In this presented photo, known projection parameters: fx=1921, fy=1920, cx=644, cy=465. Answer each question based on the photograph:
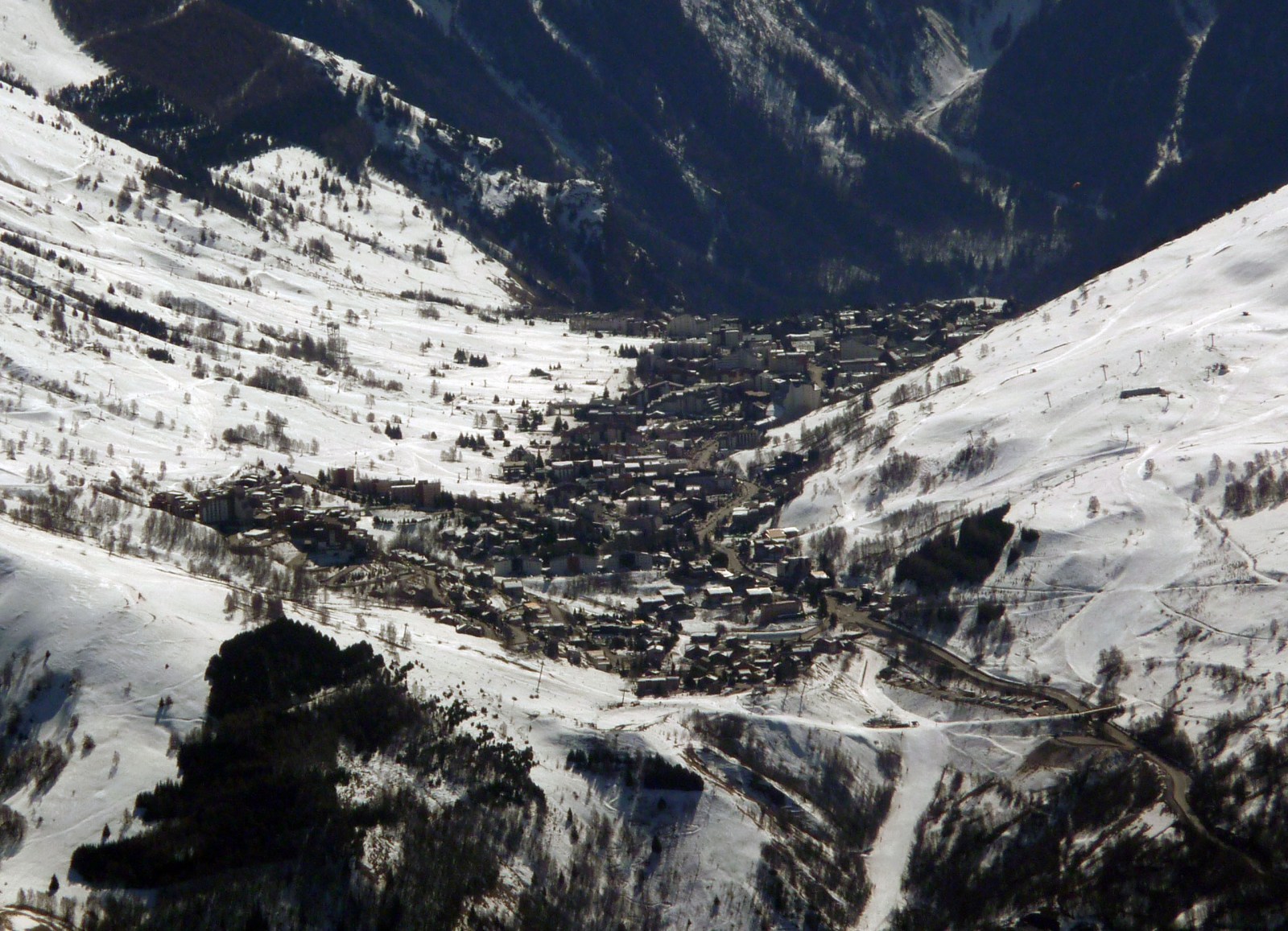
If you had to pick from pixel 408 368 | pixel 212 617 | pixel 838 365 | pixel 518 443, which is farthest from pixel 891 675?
pixel 408 368

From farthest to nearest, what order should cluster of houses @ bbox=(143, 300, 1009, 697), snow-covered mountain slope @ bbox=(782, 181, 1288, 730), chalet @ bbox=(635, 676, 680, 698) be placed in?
cluster of houses @ bbox=(143, 300, 1009, 697)
snow-covered mountain slope @ bbox=(782, 181, 1288, 730)
chalet @ bbox=(635, 676, 680, 698)

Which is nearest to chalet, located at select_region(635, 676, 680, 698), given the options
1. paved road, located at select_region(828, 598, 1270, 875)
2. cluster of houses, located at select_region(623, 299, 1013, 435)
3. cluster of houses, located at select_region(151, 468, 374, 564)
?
paved road, located at select_region(828, 598, 1270, 875)

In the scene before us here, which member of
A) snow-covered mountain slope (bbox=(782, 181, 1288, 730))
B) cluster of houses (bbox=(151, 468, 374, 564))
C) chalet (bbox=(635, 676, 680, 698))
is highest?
snow-covered mountain slope (bbox=(782, 181, 1288, 730))

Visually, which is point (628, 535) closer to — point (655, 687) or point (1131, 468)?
point (655, 687)

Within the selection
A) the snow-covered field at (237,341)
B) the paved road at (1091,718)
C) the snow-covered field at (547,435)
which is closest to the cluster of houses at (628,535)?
the paved road at (1091,718)

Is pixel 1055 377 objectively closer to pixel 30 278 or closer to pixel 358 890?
pixel 358 890

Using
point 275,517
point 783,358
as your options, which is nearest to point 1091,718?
point 275,517

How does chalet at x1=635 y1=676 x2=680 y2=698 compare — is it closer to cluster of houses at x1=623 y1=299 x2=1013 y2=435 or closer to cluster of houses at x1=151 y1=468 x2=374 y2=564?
cluster of houses at x1=151 y1=468 x2=374 y2=564

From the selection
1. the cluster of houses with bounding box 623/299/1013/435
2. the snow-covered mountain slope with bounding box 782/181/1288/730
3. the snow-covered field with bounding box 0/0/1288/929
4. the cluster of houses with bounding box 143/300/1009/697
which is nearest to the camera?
the snow-covered field with bounding box 0/0/1288/929

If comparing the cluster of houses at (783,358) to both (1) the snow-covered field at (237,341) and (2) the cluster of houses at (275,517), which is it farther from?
(2) the cluster of houses at (275,517)

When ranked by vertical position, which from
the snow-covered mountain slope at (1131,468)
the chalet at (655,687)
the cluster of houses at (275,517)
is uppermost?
the snow-covered mountain slope at (1131,468)
